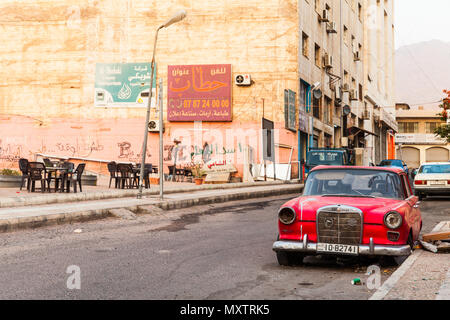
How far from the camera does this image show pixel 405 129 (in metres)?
86.8

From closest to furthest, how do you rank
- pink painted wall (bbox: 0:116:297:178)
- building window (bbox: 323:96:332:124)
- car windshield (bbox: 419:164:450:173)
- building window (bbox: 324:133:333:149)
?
1. car windshield (bbox: 419:164:450:173)
2. pink painted wall (bbox: 0:116:297:178)
3. building window (bbox: 323:96:332:124)
4. building window (bbox: 324:133:333:149)

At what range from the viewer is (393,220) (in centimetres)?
684

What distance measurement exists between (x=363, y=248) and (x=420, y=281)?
96 cm

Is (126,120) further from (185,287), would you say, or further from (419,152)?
(419,152)

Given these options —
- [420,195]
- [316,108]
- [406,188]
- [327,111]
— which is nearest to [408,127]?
[327,111]

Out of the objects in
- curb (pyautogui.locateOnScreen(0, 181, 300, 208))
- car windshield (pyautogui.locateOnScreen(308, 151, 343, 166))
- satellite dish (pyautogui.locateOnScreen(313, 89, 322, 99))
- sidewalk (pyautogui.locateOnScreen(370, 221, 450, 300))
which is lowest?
sidewalk (pyautogui.locateOnScreen(370, 221, 450, 300))

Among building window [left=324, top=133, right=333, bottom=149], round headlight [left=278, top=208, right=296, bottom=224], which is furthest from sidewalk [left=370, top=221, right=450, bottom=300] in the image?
building window [left=324, top=133, right=333, bottom=149]

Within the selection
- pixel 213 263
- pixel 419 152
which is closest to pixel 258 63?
pixel 213 263

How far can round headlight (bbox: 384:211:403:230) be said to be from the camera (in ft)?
22.4

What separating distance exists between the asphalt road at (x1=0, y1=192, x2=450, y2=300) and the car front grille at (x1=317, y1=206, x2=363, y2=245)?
1.43 feet

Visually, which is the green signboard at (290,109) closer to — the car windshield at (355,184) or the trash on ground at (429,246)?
the trash on ground at (429,246)

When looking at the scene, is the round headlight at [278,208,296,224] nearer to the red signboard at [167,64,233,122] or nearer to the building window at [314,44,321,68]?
the red signboard at [167,64,233,122]

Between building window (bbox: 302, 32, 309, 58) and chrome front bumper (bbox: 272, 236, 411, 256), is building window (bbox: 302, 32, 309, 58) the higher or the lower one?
the higher one
